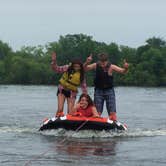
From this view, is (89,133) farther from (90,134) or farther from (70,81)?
(70,81)

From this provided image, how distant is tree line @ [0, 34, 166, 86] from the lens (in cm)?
11800

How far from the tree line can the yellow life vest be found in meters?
97.0

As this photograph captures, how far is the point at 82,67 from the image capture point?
1627 centimetres

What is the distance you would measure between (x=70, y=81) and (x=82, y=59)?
104887 mm

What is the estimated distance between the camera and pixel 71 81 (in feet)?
53.9

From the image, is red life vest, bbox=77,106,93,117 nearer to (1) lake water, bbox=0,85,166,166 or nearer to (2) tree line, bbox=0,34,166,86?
(1) lake water, bbox=0,85,166,166

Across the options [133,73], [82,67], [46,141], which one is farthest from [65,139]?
[133,73]

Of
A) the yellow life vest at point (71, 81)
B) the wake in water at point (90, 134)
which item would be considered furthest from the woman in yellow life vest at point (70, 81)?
the wake in water at point (90, 134)

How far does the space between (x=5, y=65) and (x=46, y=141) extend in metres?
120

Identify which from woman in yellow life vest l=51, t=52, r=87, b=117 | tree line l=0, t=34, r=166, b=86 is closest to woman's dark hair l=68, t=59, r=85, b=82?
woman in yellow life vest l=51, t=52, r=87, b=117

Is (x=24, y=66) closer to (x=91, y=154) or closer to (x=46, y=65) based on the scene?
(x=46, y=65)

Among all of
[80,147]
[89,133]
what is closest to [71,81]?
[89,133]

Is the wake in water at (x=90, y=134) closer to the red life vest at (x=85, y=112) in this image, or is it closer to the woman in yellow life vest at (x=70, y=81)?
→ the red life vest at (x=85, y=112)

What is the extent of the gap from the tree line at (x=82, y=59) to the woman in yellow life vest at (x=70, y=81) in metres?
96.8
